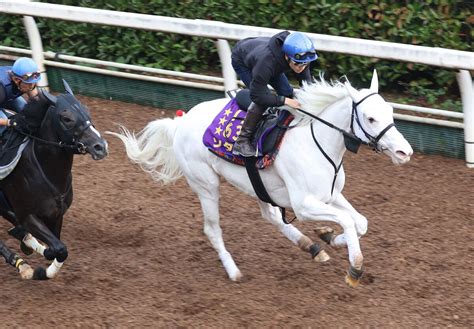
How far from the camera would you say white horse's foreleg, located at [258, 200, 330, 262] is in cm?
707

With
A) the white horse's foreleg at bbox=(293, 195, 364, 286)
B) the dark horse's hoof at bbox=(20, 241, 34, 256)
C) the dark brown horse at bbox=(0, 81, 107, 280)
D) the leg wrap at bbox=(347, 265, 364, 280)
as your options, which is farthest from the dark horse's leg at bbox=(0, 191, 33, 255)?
the leg wrap at bbox=(347, 265, 364, 280)

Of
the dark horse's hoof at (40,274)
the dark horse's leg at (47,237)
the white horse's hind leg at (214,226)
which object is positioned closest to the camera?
the dark horse's leg at (47,237)

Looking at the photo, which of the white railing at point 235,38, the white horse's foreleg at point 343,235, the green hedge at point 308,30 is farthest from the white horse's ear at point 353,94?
the green hedge at point 308,30

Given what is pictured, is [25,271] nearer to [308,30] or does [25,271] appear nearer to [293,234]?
[293,234]

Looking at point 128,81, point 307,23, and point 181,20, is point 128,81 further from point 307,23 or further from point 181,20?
point 307,23

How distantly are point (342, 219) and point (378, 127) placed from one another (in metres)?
0.69

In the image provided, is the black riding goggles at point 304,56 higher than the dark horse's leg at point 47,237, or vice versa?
the black riding goggles at point 304,56

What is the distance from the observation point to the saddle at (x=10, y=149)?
22.5 ft

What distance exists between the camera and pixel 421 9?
937 centimetres

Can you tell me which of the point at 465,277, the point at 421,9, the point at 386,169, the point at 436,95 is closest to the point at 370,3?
the point at 421,9

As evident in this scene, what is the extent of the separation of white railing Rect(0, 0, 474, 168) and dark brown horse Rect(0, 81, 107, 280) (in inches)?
116

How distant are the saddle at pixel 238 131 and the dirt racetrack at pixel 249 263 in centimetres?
97

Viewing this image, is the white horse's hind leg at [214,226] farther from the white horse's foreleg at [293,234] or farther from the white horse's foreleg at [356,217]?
the white horse's foreleg at [356,217]

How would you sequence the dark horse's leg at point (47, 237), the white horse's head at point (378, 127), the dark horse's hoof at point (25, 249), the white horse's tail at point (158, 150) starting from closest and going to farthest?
the white horse's head at point (378, 127)
the dark horse's leg at point (47, 237)
the dark horse's hoof at point (25, 249)
the white horse's tail at point (158, 150)
